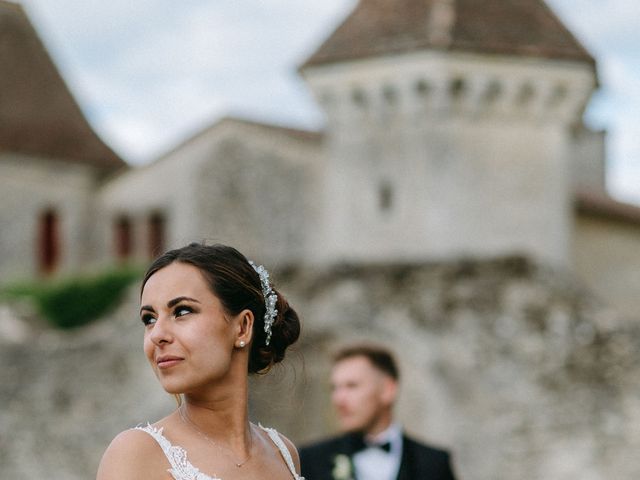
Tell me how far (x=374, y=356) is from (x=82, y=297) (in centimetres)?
1357

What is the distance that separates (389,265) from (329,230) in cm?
220

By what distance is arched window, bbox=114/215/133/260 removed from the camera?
71.8 ft

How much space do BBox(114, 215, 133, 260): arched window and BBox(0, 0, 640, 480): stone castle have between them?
15 cm

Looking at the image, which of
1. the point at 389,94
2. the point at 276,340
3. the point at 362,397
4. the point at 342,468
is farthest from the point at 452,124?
the point at 276,340

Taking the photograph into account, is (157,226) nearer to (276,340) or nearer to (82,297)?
(82,297)

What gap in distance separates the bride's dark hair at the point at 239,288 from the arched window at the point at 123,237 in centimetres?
1889

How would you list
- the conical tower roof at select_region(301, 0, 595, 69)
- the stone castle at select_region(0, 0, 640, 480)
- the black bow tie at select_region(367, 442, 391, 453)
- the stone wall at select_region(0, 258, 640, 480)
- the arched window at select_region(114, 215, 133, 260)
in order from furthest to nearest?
the arched window at select_region(114, 215, 133, 260) < the conical tower roof at select_region(301, 0, 595, 69) < the stone castle at select_region(0, 0, 640, 480) < the stone wall at select_region(0, 258, 640, 480) < the black bow tie at select_region(367, 442, 391, 453)

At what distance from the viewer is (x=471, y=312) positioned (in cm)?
1628

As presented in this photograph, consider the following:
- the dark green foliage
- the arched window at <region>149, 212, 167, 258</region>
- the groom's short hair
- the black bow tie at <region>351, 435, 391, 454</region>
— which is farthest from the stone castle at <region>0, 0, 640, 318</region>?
Answer: the black bow tie at <region>351, 435, 391, 454</region>

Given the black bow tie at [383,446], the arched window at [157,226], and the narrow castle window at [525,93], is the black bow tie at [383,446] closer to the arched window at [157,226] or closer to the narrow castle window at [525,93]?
the narrow castle window at [525,93]

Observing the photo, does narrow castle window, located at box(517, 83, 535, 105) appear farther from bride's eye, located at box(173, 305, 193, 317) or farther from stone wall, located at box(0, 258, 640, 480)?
bride's eye, located at box(173, 305, 193, 317)

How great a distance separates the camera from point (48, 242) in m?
23.1

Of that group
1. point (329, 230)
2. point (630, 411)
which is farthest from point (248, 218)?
point (630, 411)

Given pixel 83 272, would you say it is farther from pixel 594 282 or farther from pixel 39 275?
pixel 594 282
